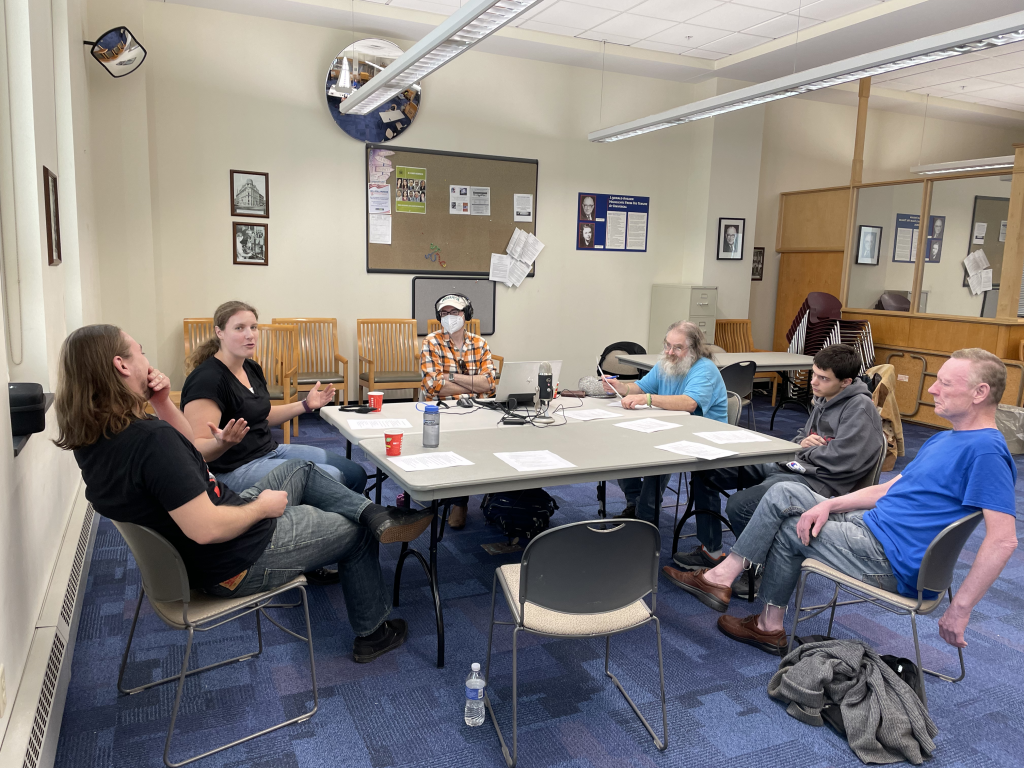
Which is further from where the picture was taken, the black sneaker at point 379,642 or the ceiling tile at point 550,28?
the ceiling tile at point 550,28

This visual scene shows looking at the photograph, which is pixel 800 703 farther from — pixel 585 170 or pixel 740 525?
pixel 585 170

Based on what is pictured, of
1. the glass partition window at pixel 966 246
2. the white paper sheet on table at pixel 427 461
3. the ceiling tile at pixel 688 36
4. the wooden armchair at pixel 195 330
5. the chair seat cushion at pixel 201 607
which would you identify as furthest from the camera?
the glass partition window at pixel 966 246

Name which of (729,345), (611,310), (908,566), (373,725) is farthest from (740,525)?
(729,345)

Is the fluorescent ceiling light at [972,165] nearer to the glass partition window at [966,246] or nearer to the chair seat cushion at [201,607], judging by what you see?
the glass partition window at [966,246]

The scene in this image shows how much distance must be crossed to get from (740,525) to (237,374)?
7.42 ft

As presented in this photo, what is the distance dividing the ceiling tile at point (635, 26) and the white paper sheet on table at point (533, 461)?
15.1ft

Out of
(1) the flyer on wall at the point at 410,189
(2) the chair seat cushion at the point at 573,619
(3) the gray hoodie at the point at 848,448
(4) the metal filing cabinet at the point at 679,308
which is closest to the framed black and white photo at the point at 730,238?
(4) the metal filing cabinet at the point at 679,308

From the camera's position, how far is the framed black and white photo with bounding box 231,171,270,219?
5984mm

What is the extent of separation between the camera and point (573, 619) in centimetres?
208

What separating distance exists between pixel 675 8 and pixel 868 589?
4.98 metres

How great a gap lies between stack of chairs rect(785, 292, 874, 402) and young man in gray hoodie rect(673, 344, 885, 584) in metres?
4.43

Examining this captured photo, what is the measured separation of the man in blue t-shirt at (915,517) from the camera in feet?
7.00

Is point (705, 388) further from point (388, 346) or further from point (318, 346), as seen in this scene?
point (318, 346)

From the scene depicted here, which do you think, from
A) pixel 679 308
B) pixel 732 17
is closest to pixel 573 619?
pixel 732 17
